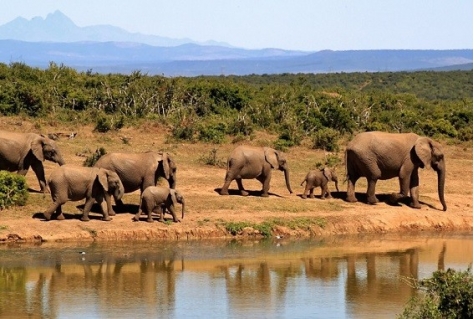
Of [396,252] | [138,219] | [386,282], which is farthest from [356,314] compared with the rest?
[138,219]

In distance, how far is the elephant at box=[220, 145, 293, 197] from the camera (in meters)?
27.3

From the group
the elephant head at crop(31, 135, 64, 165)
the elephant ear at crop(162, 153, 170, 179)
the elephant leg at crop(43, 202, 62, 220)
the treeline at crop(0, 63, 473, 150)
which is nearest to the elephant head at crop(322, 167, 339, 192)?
the elephant ear at crop(162, 153, 170, 179)

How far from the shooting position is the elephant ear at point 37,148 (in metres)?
26.2

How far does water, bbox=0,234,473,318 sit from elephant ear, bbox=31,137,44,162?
11.7 ft

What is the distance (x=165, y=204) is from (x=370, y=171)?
545 cm

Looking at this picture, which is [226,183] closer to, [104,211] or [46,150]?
[104,211]

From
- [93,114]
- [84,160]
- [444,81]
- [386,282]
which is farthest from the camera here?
[444,81]

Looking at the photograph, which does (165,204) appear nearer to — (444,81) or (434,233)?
(434,233)

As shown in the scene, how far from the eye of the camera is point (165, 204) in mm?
24688

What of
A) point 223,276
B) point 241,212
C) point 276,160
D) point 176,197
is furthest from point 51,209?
point 276,160

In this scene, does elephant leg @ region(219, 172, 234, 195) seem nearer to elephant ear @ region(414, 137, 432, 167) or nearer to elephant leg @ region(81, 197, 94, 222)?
elephant leg @ region(81, 197, 94, 222)

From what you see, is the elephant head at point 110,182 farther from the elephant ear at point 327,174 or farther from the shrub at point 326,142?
the shrub at point 326,142

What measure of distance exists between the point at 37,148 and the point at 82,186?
2.93 m

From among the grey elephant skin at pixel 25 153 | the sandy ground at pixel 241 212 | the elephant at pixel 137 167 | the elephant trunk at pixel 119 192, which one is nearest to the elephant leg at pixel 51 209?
the sandy ground at pixel 241 212
